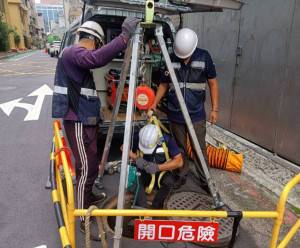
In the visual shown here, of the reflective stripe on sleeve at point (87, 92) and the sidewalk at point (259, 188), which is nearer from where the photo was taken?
the reflective stripe on sleeve at point (87, 92)

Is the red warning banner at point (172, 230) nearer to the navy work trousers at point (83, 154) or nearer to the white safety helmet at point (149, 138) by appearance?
the navy work trousers at point (83, 154)

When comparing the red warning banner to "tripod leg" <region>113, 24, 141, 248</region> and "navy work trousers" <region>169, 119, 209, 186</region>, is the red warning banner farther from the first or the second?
"navy work trousers" <region>169, 119, 209, 186</region>

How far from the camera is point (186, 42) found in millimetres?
2957

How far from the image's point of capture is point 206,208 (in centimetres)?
312

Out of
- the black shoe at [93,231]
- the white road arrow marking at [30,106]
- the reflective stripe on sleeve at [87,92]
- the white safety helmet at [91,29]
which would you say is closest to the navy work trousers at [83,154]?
the black shoe at [93,231]

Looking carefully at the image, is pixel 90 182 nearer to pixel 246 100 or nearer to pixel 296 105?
pixel 296 105

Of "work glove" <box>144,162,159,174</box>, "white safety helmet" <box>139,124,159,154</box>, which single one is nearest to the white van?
"white safety helmet" <box>139,124,159,154</box>

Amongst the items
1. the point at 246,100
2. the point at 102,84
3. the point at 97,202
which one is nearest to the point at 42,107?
the point at 102,84

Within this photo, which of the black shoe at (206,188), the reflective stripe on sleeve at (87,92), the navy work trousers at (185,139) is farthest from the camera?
the black shoe at (206,188)

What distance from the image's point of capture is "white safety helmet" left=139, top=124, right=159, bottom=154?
3.04m

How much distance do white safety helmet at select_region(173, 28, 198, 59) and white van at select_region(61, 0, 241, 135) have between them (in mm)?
246

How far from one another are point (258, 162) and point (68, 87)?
3238mm

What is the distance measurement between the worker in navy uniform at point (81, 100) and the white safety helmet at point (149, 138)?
622 millimetres

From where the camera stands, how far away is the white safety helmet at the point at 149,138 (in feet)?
9.99
